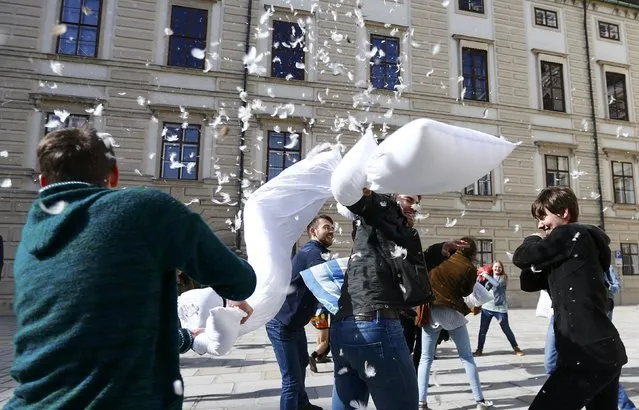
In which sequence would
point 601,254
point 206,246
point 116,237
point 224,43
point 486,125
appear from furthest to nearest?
point 486,125, point 224,43, point 601,254, point 206,246, point 116,237

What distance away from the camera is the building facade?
519 inches

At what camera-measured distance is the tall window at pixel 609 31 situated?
18672 millimetres

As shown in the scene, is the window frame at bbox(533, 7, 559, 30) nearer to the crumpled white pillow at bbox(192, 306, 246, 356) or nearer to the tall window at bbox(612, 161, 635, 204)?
the tall window at bbox(612, 161, 635, 204)

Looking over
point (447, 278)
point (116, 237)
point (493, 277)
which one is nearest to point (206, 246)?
point (116, 237)

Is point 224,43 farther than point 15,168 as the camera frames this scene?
Yes

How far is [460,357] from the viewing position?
439cm

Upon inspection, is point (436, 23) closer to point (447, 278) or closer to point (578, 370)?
point (447, 278)

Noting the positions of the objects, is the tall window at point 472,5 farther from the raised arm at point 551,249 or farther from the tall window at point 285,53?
the raised arm at point 551,249

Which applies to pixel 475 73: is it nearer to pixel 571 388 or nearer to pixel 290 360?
pixel 290 360

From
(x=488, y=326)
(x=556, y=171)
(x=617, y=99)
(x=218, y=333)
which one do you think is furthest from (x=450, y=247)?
(x=617, y=99)

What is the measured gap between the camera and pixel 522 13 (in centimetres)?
1750

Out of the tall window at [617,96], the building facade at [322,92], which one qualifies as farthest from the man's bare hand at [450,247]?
the tall window at [617,96]

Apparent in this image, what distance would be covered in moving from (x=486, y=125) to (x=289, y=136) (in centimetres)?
710

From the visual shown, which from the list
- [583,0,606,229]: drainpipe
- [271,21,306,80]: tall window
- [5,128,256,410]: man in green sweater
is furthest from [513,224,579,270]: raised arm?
[583,0,606,229]: drainpipe
